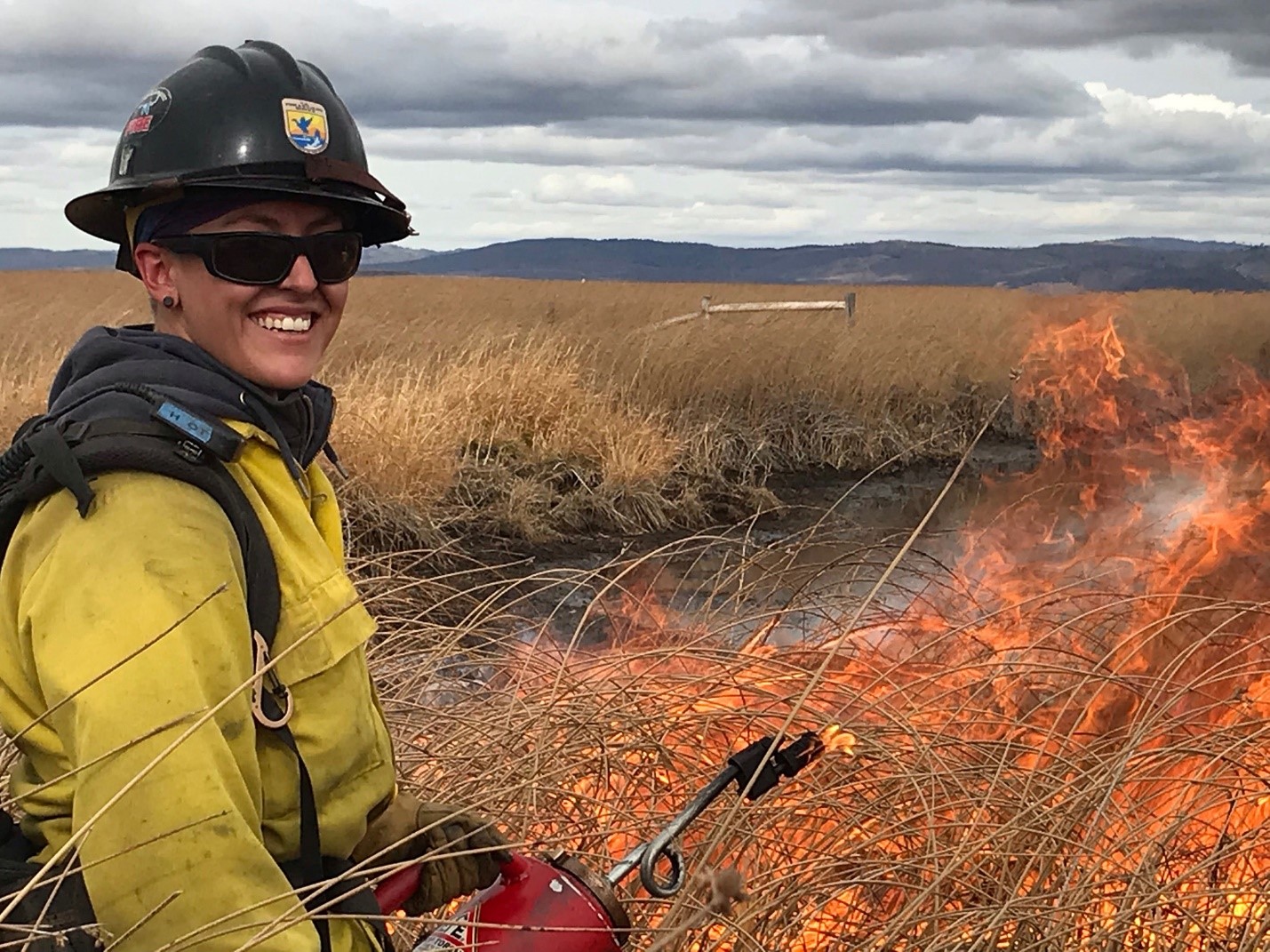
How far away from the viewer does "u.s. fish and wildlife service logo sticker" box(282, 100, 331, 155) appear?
188cm

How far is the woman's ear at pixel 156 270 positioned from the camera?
1.82 meters

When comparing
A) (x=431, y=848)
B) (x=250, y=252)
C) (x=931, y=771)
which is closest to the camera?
(x=250, y=252)

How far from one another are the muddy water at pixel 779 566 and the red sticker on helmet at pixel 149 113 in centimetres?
179

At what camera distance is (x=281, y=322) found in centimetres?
182

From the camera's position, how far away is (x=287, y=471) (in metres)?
1.72

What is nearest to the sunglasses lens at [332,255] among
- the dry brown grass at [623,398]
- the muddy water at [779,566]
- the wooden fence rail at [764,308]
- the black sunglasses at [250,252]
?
the black sunglasses at [250,252]

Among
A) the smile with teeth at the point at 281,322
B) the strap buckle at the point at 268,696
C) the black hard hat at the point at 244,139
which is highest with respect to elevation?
the black hard hat at the point at 244,139

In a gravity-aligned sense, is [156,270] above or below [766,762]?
above

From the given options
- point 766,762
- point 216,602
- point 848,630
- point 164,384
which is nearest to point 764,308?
point 848,630

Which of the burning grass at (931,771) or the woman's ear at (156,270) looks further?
the burning grass at (931,771)

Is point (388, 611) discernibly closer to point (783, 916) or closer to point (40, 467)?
point (783, 916)

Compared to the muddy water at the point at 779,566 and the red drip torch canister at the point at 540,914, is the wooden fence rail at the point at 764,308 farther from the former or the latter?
the red drip torch canister at the point at 540,914

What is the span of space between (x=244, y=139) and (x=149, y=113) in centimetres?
19

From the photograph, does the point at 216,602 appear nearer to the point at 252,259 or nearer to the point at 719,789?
the point at 252,259
